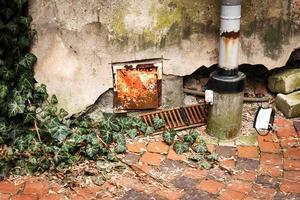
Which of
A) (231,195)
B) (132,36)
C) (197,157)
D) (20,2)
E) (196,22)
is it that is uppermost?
(20,2)

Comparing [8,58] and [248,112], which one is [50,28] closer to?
[8,58]

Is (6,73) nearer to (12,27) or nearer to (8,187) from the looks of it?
(12,27)

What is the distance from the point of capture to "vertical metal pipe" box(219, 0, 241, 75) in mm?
4188

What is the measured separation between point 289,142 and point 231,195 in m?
1.14

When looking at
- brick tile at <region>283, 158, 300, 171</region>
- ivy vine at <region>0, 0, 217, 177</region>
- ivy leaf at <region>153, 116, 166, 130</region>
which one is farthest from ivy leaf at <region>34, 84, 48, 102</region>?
brick tile at <region>283, 158, 300, 171</region>

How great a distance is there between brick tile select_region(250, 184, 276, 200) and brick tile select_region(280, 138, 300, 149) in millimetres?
781

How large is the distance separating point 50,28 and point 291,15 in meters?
2.59

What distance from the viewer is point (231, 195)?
12.6ft

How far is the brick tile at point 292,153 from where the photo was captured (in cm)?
437

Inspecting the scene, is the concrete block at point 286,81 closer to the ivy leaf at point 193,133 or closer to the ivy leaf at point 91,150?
the ivy leaf at point 193,133

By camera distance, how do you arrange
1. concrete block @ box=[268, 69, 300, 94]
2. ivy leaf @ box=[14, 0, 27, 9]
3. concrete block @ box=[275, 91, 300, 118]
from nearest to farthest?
ivy leaf @ box=[14, 0, 27, 9] < concrete block @ box=[275, 91, 300, 118] < concrete block @ box=[268, 69, 300, 94]

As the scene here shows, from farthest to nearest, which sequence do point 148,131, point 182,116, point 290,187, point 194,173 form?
point 182,116
point 148,131
point 194,173
point 290,187

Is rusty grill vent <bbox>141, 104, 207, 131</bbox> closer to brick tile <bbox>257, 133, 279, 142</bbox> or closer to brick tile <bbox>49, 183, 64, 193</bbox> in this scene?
brick tile <bbox>257, 133, 279, 142</bbox>

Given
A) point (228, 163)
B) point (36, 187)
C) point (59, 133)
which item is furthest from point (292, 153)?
point (36, 187)
